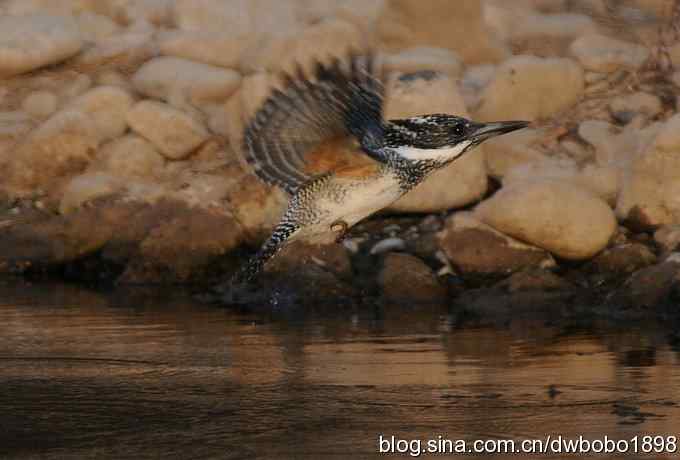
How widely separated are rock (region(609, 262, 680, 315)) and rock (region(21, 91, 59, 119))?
19.4ft

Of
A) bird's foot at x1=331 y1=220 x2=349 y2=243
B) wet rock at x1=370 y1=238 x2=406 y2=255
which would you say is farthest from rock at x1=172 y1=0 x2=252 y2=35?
bird's foot at x1=331 y1=220 x2=349 y2=243

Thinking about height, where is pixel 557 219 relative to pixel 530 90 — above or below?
below

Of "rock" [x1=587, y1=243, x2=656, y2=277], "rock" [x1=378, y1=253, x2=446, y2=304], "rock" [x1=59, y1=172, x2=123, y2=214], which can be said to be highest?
"rock" [x1=59, y1=172, x2=123, y2=214]

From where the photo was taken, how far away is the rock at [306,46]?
13.0m

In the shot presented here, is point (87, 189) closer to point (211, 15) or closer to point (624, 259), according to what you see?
point (211, 15)

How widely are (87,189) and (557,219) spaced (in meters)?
4.12

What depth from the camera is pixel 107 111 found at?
525 inches

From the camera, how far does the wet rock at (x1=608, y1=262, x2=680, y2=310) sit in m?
10.4

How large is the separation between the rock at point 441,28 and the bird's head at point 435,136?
243 inches

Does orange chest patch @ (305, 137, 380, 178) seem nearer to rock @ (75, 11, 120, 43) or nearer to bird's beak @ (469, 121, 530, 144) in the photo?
bird's beak @ (469, 121, 530, 144)

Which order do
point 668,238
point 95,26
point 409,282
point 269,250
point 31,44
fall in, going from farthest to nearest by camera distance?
point 95,26, point 31,44, point 409,282, point 668,238, point 269,250

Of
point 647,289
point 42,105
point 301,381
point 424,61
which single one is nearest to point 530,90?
point 424,61

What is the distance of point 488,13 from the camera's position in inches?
587

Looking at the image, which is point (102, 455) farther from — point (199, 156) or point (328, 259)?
point (199, 156)
